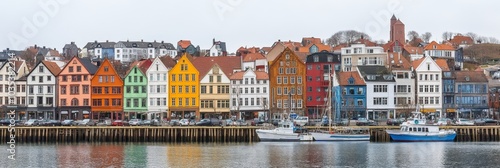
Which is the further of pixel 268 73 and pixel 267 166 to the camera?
pixel 268 73

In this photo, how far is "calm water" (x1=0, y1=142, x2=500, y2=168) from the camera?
60875 millimetres

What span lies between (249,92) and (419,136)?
2720 centimetres

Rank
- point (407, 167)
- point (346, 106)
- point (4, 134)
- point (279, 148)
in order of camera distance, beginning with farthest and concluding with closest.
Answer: point (346, 106), point (4, 134), point (279, 148), point (407, 167)

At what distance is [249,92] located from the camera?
104125 millimetres

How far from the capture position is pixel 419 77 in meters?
105

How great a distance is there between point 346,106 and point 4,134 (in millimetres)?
42448

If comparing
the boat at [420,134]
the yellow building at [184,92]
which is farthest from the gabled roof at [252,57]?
the boat at [420,134]

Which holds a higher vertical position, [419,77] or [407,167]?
[419,77]

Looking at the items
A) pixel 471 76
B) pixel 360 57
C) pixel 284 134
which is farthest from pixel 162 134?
pixel 471 76

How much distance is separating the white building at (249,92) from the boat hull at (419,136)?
24222mm

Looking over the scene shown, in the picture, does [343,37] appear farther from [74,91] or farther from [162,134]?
[162,134]

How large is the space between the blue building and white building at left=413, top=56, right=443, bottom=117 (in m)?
7.68

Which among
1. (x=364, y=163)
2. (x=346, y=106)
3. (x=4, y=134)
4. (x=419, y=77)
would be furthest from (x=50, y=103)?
(x=364, y=163)

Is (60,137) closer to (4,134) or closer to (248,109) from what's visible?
(4,134)
